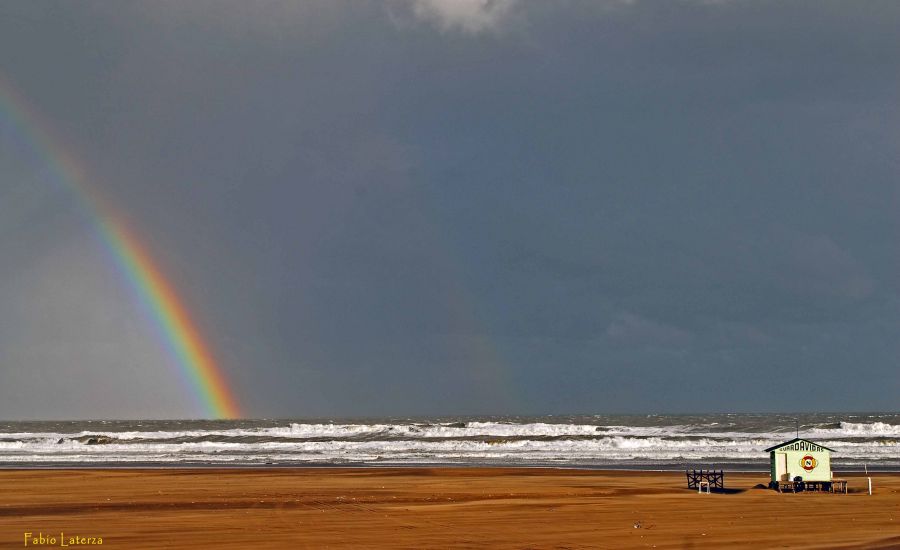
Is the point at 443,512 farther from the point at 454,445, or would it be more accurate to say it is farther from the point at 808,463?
the point at 454,445

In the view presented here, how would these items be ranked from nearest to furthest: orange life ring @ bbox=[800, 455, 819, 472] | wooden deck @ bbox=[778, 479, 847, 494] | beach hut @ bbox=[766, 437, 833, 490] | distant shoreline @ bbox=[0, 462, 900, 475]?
1. wooden deck @ bbox=[778, 479, 847, 494]
2. beach hut @ bbox=[766, 437, 833, 490]
3. orange life ring @ bbox=[800, 455, 819, 472]
4. distant shoreline @ bbox=[0, 462, 900, 475]

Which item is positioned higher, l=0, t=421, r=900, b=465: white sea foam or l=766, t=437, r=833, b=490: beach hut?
l=0, t=421, r=900, b=465: white sea foam

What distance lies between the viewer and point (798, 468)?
3519 centimetres

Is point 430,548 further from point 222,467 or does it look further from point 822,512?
point 222,467

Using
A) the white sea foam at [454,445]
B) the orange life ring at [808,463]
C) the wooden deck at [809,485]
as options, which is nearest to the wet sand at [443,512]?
the wooden deck at [809,485]

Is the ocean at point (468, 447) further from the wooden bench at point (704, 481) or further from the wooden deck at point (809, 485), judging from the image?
the wooden deck at point (809, 485)

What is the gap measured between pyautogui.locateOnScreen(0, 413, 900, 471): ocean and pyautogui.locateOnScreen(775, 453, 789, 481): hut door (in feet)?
39.7

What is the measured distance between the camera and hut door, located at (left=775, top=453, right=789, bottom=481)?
1380 inches

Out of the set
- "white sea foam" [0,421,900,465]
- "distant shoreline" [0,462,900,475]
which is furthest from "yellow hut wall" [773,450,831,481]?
"white sea foam" [0,421,900,465]

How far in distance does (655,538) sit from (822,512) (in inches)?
323

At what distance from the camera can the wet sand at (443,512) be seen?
2244cm

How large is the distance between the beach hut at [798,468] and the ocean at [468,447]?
11939mm
